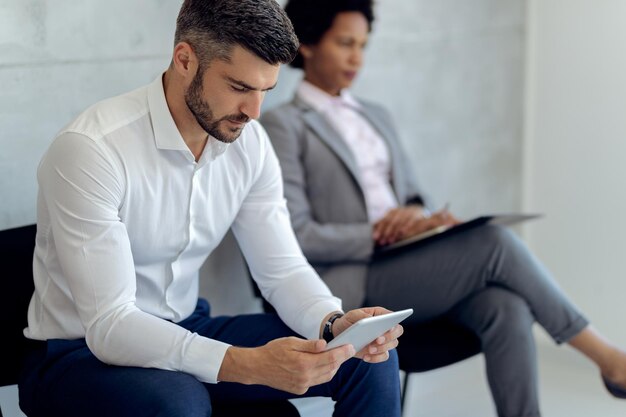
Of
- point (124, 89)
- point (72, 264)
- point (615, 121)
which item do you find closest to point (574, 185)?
point (615, 121)

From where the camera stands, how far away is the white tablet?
1685 millimetres

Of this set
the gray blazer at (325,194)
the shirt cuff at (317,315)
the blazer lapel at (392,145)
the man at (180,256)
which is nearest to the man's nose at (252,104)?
the man at (180,256)

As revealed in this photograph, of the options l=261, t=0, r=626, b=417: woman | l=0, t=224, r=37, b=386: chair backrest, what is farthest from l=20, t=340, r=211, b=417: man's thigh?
l=261, t=0, r=626, b=417: woman

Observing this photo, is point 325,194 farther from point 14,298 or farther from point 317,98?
point 14,298

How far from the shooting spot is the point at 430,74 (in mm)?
3486

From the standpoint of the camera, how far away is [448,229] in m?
2.50

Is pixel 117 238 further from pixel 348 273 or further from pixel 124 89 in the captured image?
pixel 348 273

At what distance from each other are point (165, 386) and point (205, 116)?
530 mm

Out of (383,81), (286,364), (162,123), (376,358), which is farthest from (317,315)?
(383,81)

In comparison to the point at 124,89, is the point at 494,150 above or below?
below

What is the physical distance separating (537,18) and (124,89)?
6.38 ft

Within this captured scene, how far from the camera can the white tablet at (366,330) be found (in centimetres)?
168

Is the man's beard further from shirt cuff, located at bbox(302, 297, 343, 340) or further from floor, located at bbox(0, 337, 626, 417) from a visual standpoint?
floor, located at bbox(0, 337, 626, 417)

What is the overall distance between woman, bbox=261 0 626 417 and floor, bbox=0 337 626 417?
614 millimetres
